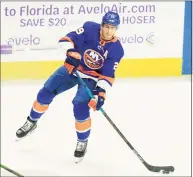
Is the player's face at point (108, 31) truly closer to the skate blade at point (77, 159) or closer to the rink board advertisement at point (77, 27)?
the skate blade at point (77, 159)

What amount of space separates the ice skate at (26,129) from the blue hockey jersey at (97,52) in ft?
1.65

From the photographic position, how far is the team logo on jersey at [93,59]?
2641 mm

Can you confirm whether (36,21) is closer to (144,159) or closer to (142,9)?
(142,9)

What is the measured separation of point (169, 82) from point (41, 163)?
1.56 meters

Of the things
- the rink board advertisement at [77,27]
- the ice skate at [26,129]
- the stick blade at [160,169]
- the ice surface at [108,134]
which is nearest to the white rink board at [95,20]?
the rink board advertisement at [77,27]

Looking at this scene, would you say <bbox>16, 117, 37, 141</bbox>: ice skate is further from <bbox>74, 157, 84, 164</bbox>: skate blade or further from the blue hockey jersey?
the blue hockey jersey

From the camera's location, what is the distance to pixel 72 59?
2.62 meters

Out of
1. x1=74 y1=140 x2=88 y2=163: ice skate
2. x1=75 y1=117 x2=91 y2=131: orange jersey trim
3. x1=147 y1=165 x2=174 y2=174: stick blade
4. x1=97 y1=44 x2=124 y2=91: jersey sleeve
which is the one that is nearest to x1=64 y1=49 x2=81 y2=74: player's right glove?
x1=97 y1=44 x2=124 y2=91: jersey sleeve

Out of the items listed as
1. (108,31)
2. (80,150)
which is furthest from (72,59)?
(80,150)

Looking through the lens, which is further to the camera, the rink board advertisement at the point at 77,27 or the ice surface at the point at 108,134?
the rink board advertisement at the point at 77,27

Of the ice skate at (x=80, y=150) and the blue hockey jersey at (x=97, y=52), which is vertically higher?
the blue hockey jersey at (x=97, y=52)

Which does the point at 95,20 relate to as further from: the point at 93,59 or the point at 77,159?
the point at 77,159

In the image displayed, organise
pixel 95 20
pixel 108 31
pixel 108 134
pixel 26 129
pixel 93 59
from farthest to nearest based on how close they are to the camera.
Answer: pixel 95 20 → pixel 108 134 → pixel 26 129 → pixel 93 59 → pixel 108 31

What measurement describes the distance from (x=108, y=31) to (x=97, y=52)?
0.46ft
